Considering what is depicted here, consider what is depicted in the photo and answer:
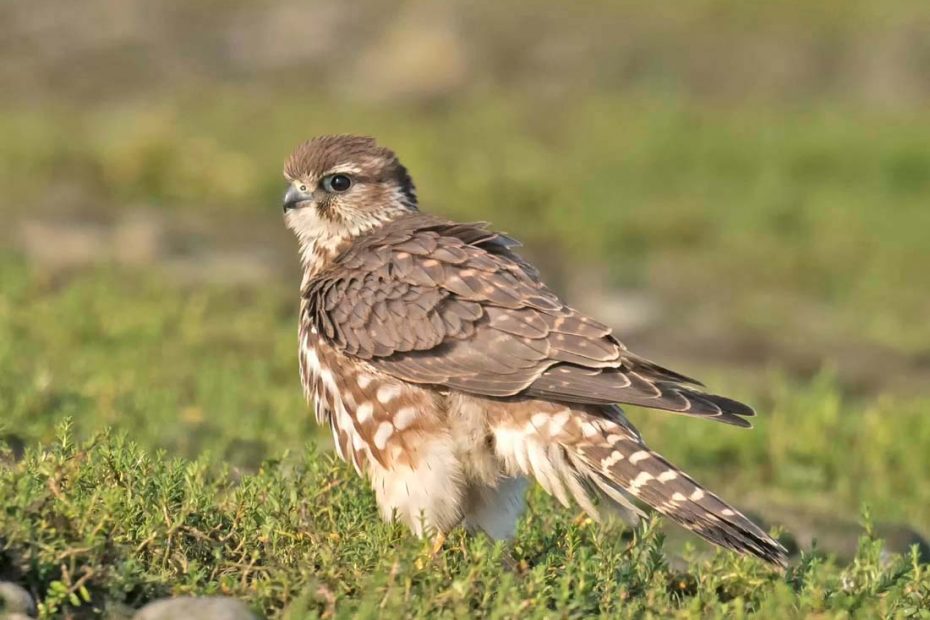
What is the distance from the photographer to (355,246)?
6918mm

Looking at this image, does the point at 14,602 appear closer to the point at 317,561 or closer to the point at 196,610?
the point at 196,610

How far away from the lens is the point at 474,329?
248 inches

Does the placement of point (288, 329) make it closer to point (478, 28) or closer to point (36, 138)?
point (36, 138)

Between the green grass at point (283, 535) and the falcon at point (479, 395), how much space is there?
17 centimetres

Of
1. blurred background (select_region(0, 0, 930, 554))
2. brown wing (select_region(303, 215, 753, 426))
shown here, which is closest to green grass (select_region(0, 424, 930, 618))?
brown wing (select_region(303, 215, 753, 426))

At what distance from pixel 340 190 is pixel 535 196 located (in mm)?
9307

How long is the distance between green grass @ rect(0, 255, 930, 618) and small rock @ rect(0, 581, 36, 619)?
9 centimetres

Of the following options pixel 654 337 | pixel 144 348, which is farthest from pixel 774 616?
pixel 654 337

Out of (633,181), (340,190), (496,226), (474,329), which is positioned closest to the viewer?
(474,329)

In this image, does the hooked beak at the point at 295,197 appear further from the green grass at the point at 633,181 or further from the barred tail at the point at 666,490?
the green grass at the point at 633,181

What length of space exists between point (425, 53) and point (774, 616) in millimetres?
17834

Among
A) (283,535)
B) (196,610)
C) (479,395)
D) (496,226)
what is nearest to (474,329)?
(479,395)

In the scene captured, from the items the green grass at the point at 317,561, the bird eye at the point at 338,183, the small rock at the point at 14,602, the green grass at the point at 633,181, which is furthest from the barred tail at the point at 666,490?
the green grass at the point at 633,181

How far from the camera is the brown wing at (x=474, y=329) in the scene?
5.99 metres
